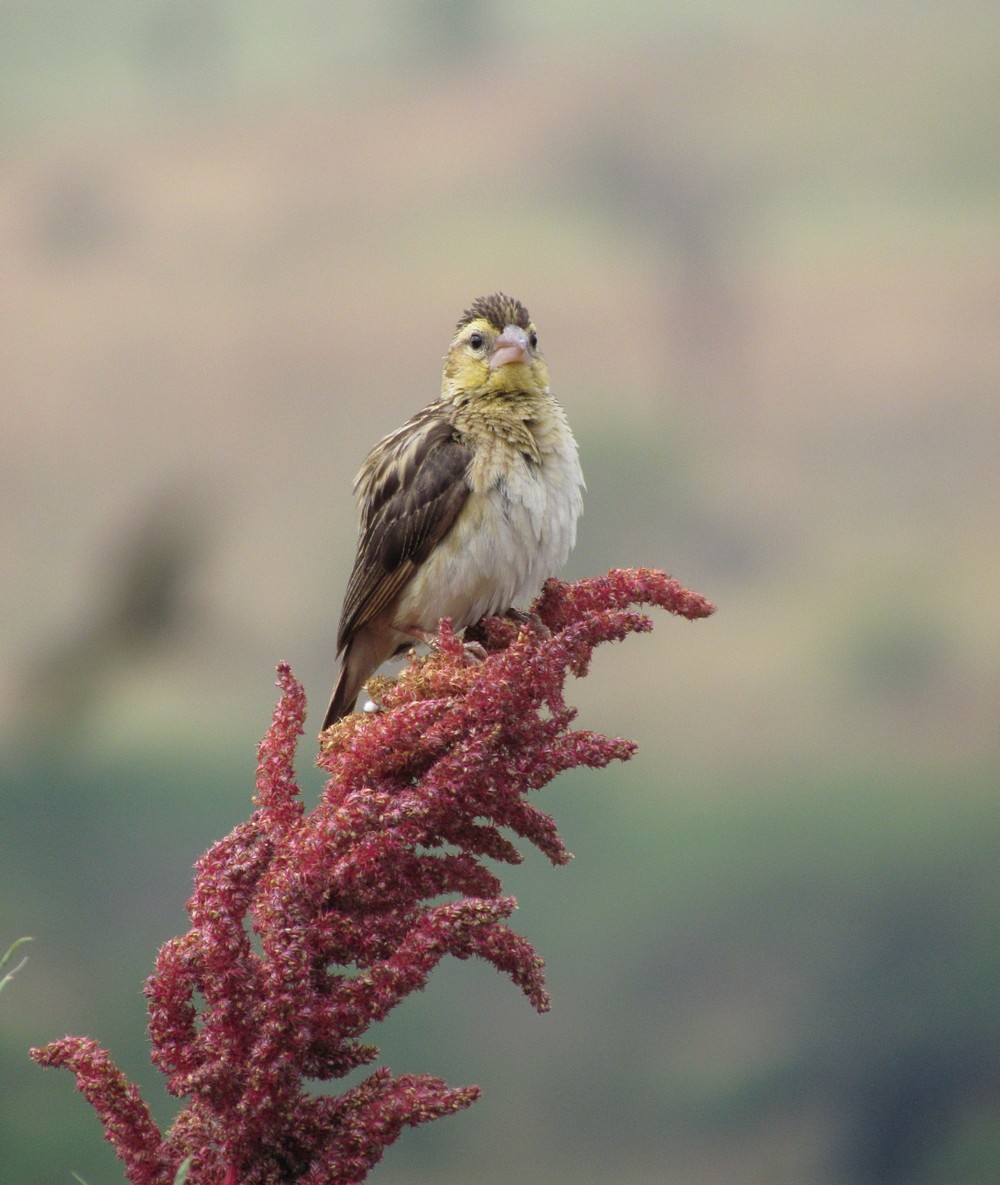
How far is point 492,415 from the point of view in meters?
3.31

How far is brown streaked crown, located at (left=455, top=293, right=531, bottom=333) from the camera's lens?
333 cm

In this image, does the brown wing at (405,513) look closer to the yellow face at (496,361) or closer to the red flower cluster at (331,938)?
the yellow face at (496,361)

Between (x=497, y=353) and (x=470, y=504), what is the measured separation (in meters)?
0.37

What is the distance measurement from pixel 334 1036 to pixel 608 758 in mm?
568

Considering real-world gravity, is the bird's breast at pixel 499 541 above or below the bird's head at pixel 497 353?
below

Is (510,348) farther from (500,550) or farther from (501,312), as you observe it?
(500,550)

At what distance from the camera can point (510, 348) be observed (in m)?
3.25

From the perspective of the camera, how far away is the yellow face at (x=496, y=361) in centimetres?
326

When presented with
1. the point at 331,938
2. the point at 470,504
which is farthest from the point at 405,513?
the point at 331,938

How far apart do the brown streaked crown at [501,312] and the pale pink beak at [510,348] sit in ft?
0.11

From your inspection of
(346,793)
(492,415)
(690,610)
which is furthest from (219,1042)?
(492,415)

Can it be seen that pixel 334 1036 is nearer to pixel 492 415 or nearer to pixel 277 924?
pixel 277 924

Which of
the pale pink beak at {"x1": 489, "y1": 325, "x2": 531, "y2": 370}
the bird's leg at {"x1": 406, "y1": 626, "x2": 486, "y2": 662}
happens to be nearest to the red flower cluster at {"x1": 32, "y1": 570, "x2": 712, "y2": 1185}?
the bird's leg at {"x1": 406, "y1": 626, "x2": 486, "y2": 662}

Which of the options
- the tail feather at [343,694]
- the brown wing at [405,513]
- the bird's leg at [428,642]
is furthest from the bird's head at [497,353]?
the tail feather at [343,694]
